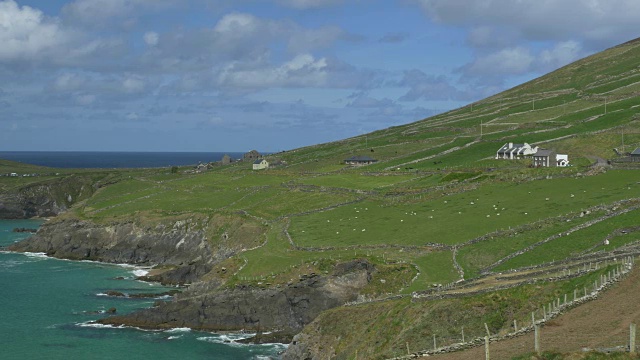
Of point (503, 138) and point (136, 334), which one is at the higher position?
point (503, 138)

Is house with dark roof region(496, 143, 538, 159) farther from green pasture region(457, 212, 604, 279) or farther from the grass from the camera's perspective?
the grass

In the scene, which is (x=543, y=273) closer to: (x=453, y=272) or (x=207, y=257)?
(x=453, y=272)

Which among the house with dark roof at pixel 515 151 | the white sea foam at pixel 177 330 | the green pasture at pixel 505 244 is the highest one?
the house with dark roof at pixel 515 151

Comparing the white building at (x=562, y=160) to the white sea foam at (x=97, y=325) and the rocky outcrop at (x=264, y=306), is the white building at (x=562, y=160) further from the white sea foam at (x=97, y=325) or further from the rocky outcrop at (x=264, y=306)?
the white sea foam at (x=97, y=325)

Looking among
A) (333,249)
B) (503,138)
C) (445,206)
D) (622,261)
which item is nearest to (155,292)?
(333,249)

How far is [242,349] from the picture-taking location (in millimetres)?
74312

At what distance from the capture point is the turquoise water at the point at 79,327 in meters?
73.6

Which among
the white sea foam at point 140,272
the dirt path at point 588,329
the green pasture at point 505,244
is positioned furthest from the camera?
the white sea foam at point 140,272

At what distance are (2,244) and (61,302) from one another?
66.9 metres

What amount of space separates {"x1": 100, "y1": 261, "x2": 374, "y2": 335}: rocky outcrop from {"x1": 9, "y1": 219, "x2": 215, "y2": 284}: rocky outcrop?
2327cm

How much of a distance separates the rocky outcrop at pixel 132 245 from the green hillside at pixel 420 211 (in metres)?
3.22

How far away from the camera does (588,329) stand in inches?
1576

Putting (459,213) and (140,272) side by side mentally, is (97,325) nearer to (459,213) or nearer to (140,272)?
(140,272)

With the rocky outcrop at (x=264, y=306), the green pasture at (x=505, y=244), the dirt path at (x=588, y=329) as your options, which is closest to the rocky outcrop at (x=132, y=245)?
the rocky outcrop at (x=264, y=306)
